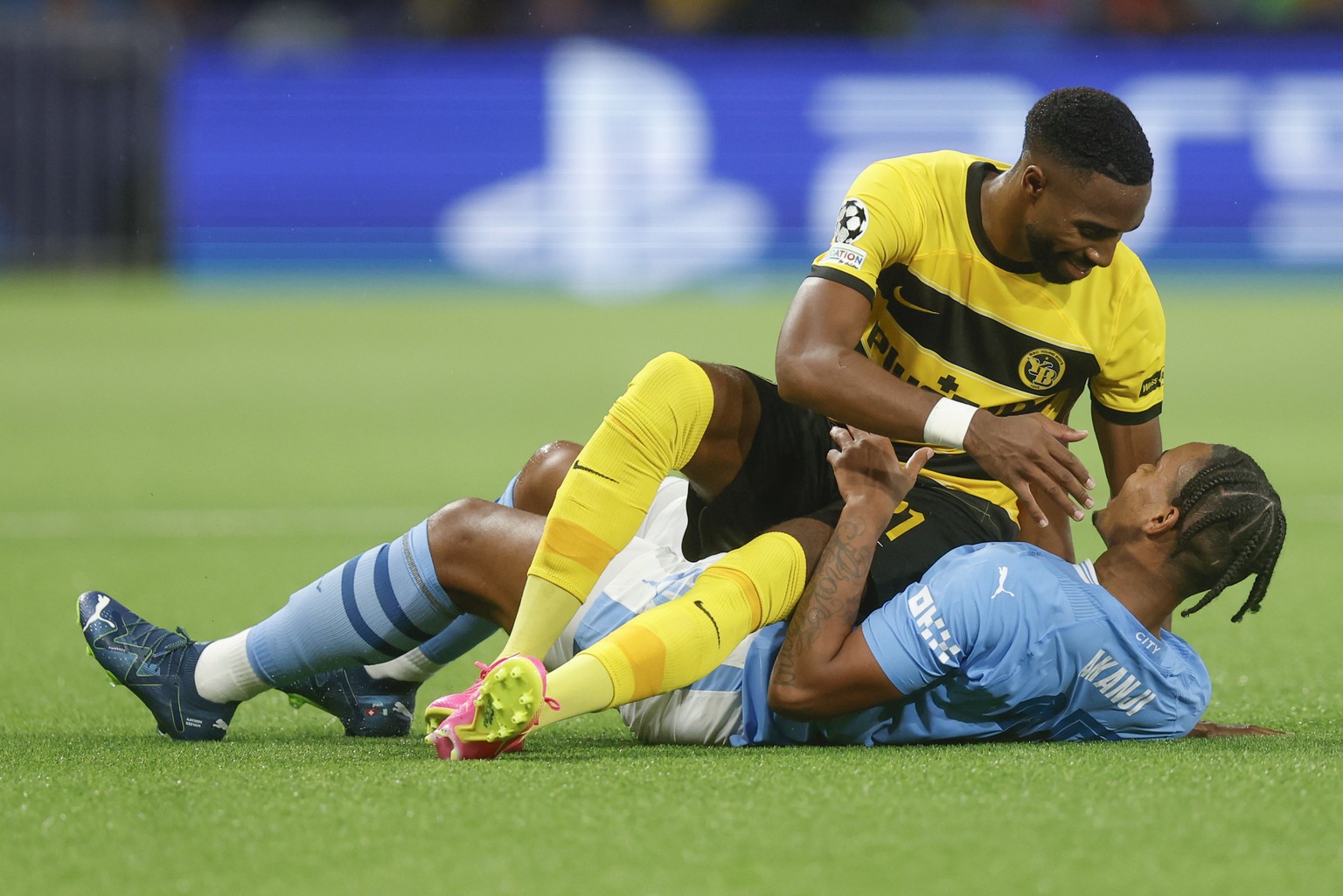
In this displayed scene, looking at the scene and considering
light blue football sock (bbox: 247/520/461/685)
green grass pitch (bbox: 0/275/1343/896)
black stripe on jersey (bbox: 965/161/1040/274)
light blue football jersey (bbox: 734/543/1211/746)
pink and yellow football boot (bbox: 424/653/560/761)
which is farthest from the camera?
black stripe on jersey (bbox: 965/161/1040/274)

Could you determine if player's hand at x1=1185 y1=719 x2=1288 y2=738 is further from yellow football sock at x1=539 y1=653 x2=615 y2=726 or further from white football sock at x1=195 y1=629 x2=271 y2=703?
white football sock at x1=195 y1=629 x2=271 y2=703

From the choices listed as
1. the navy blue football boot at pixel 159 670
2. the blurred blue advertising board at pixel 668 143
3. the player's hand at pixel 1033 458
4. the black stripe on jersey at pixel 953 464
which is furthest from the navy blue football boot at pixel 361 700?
the blurred blue advertising board at pixel 668 143

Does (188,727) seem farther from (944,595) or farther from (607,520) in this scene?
(944,595)

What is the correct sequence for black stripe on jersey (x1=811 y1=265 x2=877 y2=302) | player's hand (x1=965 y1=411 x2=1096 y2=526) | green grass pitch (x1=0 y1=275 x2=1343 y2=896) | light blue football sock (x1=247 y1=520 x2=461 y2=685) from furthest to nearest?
black stripe on jersey (x1=811 y1=265 x2=877 y2=302) < light blue football sock (x1=247 y1=520 x2=461 y2=685) < player's hand (x1=965 y1=411 x2=1096 y2=526) < green grass pitch (x1=0 y1=275 x2=1343 y2=896)

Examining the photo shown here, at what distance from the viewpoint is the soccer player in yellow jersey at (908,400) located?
2949mm

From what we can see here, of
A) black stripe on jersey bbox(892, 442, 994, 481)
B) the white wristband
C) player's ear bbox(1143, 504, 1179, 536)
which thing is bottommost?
black stripe on jersey bbox(892, 442, 994, 481)

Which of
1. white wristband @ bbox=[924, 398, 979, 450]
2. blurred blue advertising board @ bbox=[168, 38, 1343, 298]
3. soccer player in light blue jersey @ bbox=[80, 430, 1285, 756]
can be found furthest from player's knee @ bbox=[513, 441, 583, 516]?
blurred blue advertising board @ bbox=[168, 38, 1343, 298]

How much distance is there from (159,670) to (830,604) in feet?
4.02

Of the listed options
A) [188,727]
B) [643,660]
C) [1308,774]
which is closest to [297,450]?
[188,727]

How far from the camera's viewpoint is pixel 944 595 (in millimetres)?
2893

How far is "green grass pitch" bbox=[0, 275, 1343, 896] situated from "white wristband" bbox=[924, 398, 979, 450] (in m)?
0.53

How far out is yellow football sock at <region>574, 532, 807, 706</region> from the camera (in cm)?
288

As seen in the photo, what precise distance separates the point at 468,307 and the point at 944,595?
11.7 metres

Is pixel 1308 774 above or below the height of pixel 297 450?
above
